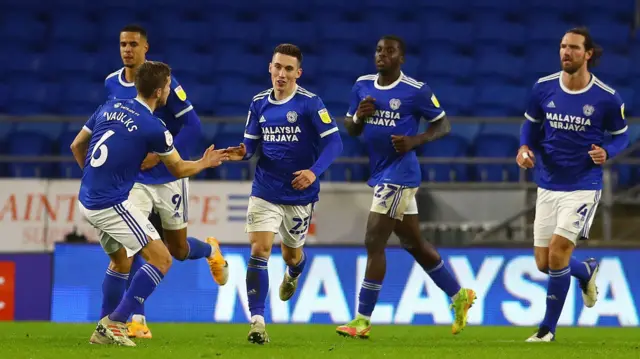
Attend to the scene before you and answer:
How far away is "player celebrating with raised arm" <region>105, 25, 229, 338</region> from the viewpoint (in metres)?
9.47

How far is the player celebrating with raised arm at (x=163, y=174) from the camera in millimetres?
9469

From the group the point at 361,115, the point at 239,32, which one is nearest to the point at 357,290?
the point at 361,115

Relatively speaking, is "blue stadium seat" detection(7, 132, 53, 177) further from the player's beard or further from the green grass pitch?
the player's beard

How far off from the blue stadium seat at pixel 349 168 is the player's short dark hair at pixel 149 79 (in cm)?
653

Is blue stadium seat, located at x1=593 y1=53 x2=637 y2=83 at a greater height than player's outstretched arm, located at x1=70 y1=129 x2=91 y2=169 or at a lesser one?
greater

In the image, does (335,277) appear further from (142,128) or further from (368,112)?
(142,128)

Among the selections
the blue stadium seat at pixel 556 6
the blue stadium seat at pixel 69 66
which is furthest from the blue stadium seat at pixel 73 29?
the blue stadium seat at pixel 556 6

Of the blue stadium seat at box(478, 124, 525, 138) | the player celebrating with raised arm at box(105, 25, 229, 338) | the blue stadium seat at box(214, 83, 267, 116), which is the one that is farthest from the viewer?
the blue stadium seat at box(214, 83, 267, 116)

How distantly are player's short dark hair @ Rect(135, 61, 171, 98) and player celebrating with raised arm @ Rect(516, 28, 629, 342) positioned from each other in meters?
2.80

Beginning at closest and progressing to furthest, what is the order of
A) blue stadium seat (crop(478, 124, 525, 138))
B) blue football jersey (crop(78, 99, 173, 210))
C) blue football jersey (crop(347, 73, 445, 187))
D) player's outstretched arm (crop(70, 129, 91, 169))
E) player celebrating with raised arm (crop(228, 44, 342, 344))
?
blue football jersey (crop(78, 99, 173, 210)) < player's outstretched arm (crop(70, 129, 91, 169)) < player celebrating with raised arm (crop(228, 44, 342, 344)) < blue football jersey (crop(347, 73, 445, 187)) < blue stadium seat (crop(478, 124, 525, 138))

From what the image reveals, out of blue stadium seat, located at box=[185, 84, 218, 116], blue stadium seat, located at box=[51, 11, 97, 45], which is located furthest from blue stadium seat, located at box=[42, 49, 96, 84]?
blue stadium seat, located at box=[185, 84, 218, 116]

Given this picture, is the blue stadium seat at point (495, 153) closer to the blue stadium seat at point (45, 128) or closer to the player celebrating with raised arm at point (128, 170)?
the blue stadium seat at point (45, 128)

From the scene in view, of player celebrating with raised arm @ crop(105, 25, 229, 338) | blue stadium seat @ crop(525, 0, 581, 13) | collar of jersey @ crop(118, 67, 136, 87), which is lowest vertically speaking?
player celebrating with raised arm @ crop(105, 25, 229, 338)

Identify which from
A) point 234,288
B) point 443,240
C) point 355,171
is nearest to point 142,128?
point 234,288
